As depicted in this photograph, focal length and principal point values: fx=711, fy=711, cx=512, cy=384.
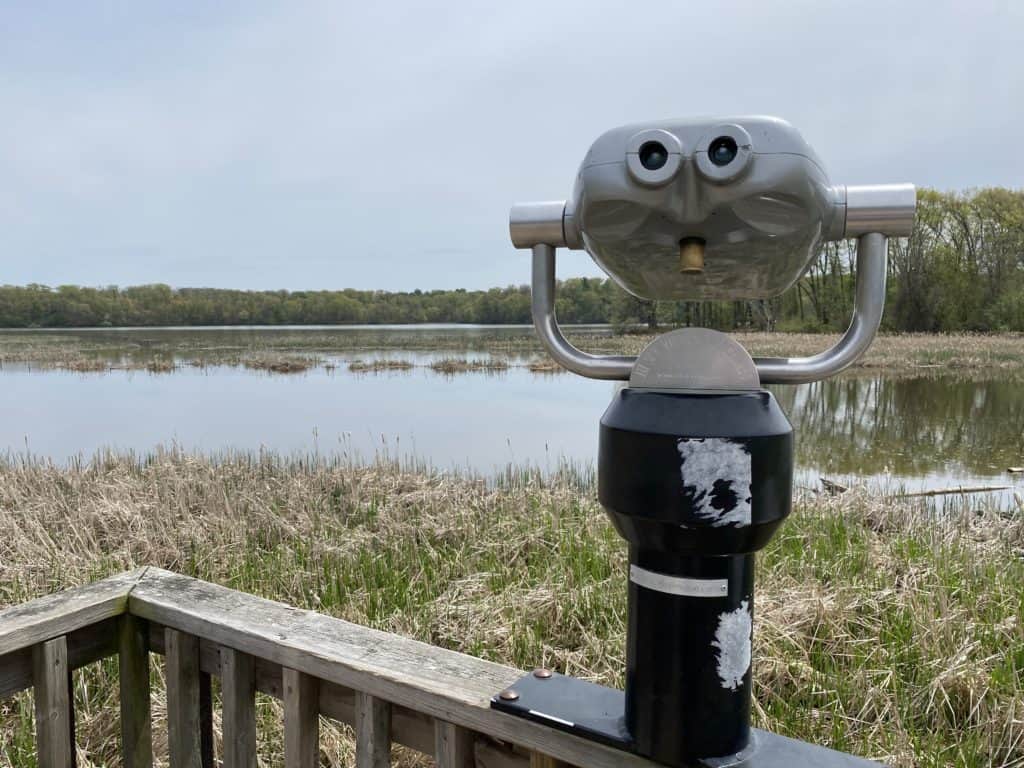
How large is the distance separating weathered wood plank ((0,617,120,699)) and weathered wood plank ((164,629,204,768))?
129mm

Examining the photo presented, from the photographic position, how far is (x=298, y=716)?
1.09 m

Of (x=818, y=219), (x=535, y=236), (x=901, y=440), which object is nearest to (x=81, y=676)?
(x=535, y=236)

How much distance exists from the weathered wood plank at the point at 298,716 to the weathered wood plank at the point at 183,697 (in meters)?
0.24

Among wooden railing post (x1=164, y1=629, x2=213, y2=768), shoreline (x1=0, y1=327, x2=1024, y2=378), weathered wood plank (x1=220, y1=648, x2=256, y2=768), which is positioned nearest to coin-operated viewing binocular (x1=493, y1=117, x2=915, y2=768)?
weathered wood plank (x1=220, y1=648, x2=256, y2=768)

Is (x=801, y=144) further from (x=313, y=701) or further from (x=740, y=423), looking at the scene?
(x=313, y=701)

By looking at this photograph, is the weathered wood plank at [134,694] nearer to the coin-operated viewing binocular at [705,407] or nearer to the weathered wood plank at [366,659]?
the weathered wood plank at [366,659]

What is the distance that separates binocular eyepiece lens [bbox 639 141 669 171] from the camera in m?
0.65

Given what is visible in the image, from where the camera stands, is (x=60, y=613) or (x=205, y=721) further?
(x=205, y=721)

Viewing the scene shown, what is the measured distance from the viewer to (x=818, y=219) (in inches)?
26.8

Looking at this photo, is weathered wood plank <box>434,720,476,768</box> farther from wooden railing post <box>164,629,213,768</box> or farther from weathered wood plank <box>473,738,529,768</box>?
wooden railing post <box>164,629,213,768</box>

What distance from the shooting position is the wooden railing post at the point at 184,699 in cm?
122

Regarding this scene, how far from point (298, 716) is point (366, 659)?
170 mm

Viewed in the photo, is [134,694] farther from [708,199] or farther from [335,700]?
[708,199]

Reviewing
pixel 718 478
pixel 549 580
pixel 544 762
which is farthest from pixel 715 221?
pixel 549 580
